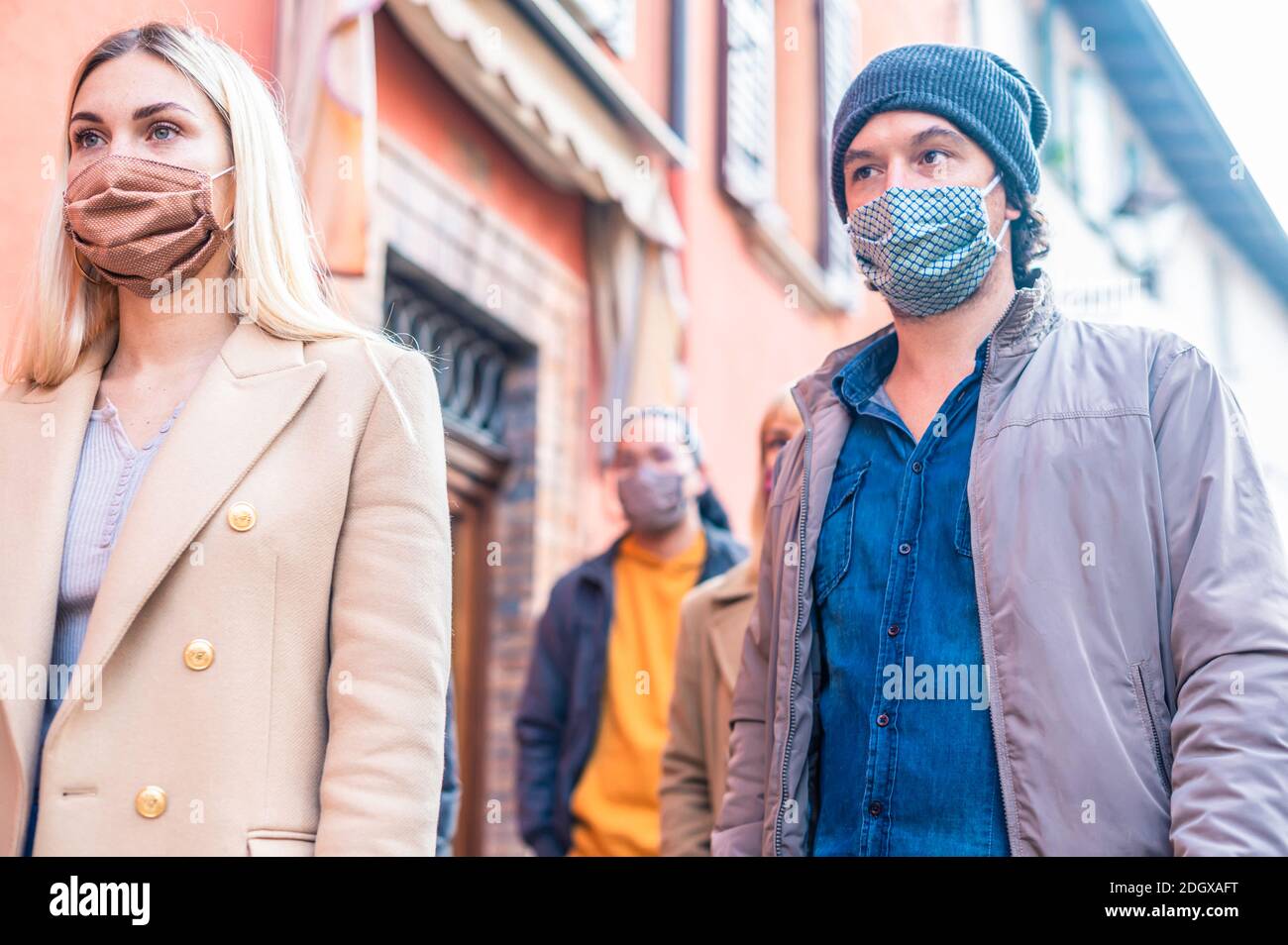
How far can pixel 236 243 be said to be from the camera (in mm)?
2590

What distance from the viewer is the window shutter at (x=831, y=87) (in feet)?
35.8

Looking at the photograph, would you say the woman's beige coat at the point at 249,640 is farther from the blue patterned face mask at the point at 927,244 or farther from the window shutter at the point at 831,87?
the window shutter at the point at 831,87

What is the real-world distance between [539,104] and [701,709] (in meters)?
2.92

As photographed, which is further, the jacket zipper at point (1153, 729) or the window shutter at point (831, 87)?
the window shutter at point (831, 87)

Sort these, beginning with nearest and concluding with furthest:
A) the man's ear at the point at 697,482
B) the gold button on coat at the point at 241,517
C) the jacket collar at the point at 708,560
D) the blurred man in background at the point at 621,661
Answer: the gold button on coat at the point at 241,517
the blurred man in background at the point at 621,661
the jacket collar at the point at 708,560
the man's ear at the point at 697,482

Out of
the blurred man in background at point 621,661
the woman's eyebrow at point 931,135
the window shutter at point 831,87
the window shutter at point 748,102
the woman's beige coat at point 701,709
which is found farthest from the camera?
the window shutter at point 831,87

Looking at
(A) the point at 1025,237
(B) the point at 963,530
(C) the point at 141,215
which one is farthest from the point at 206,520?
(A) the point at 1025,237

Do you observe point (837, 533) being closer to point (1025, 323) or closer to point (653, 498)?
point (1025, 323)

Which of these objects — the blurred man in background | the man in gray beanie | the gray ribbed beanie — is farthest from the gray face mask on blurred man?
the gray ribbed beanie

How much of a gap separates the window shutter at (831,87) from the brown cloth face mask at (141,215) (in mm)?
8371

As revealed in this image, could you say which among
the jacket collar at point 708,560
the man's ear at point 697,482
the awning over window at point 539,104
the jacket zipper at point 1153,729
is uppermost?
the awning over window at point 539,104

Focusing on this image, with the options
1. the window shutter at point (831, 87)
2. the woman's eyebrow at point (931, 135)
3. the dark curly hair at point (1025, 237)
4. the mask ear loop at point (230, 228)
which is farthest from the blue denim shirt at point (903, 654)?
the window shutter at point (831, 87)

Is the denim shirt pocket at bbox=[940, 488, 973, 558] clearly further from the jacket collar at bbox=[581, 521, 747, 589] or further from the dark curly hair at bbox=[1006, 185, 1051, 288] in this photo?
the jacket collar at bbox=[581, 521, 747, 589]

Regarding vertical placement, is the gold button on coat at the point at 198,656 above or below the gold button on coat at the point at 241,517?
below
